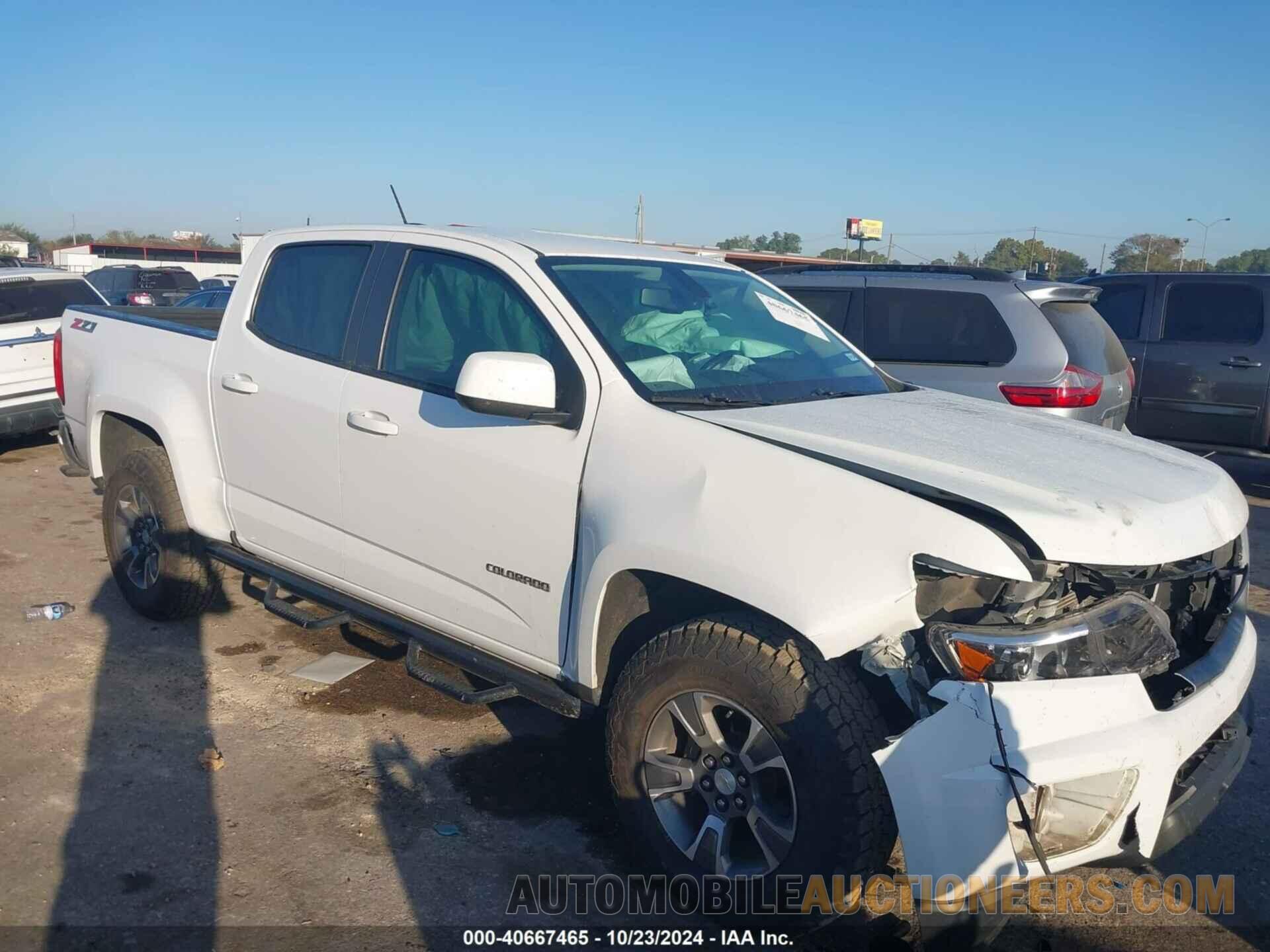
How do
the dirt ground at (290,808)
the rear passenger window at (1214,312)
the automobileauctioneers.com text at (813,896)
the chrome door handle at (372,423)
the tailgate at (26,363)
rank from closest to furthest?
1. the automobileauctioneers.com text at (813,896)
2. the dirt ground at (290,808)
3. the chrome door handle at (372,423)
4. the tailgate at (26,363)
5. the rear passenger window at (1214,312)

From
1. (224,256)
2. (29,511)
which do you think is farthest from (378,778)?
(224,256)

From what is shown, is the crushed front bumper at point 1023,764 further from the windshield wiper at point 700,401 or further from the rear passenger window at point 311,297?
the rear passenger window at point 311,297

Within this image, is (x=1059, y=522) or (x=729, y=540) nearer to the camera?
(x=1059, y=522)

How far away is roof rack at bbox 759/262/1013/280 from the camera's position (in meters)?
7.17

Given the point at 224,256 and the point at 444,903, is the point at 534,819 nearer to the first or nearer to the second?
the point at 444,903

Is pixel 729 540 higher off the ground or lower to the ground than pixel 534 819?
higher

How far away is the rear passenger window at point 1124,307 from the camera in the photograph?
9.59 meters

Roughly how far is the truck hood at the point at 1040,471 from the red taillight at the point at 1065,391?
3.06 m

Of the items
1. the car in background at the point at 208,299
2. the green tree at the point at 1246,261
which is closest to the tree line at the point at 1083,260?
the green tree at the point at 1246,261

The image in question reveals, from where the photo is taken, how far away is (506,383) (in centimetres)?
315

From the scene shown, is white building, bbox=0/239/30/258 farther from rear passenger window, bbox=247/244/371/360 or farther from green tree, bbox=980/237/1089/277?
rear passenger window, bbox=247/244/371/360

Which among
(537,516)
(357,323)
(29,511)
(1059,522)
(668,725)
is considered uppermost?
(357,323)

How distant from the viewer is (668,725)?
→ 307 cm

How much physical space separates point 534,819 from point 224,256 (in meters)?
55.1
